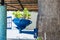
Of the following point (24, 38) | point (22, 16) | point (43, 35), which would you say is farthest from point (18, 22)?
point (24, 38)

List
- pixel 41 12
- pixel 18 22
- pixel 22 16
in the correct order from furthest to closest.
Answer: pixel 22 16 < pixel 18 22 < pixel 41 12

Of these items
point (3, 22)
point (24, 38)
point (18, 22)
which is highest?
point (3, 22)

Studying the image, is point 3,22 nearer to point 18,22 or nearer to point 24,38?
point 18,22

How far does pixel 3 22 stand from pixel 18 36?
190 inches

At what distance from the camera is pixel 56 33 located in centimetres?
96

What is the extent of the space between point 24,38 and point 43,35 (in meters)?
4.70

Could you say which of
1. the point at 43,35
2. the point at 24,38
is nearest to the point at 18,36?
the point at 24,38

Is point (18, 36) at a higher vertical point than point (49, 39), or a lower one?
lower

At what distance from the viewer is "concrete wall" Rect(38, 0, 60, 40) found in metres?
0.97

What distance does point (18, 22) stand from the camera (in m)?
1.75

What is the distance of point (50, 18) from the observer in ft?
3.22

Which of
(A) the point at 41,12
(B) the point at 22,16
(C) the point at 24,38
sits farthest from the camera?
(C) the point at 24,38

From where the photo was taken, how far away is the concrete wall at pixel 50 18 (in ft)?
3.17

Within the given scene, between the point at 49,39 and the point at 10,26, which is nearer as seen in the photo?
the point at 49,39
